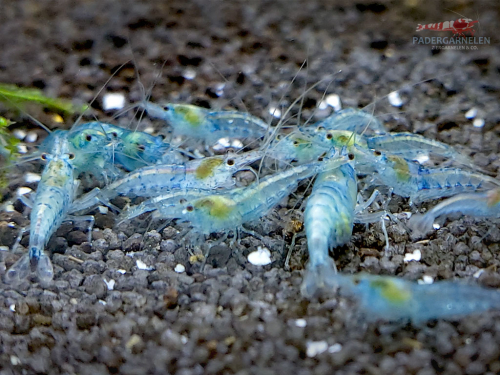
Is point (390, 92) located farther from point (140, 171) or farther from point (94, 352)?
point (94, 352)

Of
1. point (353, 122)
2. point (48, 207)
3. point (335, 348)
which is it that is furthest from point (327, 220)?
A: point (48, 207)

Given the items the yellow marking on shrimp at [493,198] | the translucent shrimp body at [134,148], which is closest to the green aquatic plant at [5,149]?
the translucent shrimp body at [134,148]

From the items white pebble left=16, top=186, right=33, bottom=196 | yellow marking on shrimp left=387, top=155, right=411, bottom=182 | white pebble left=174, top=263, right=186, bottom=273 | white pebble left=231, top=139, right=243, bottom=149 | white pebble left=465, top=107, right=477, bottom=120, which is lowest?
white pebble left=231, top=139, right=243, bottom=149

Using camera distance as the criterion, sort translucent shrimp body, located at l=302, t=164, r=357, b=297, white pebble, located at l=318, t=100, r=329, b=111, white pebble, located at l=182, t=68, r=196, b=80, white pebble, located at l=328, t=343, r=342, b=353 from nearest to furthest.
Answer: white pebble, located at l=328, t=343, r=342, b=353 < translucent shrimp body, located at l=302, t=164, r=357, b=297 < white pebble, located at l=318, t=100, r=329, b=111 < white pebble, located at l=182, t=68, r=196, b=80

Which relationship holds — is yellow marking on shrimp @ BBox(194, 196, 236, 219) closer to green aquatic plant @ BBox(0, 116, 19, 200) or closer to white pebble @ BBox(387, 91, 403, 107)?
green aquatic plant @ BBox(0, 116, 19, 200)

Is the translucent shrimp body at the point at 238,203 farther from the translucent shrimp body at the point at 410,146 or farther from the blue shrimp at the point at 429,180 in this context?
the translucent shrimp body at the point at 410,146

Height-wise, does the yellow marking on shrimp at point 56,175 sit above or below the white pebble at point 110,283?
above

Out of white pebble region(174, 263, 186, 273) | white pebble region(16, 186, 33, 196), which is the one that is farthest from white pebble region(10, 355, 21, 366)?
white pebble region(16, 186, 33, 196)

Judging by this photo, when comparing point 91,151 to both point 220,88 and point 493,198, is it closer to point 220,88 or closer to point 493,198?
point 220,88
